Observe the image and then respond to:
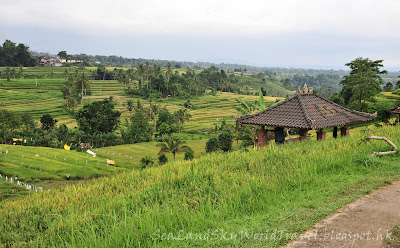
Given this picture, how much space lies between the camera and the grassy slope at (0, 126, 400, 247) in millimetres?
5203

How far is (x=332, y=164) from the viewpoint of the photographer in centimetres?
812

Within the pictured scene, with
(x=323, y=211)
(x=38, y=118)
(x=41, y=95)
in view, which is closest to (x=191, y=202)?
(x=323, y=211)

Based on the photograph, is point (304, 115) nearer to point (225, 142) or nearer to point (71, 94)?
point (225, 142)

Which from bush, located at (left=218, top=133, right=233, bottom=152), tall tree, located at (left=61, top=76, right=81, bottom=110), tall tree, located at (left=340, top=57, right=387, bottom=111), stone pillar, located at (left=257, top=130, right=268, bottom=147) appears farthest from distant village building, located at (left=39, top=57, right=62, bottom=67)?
stone pillar, located at (left=257, top=130, right=268, bottom=147)

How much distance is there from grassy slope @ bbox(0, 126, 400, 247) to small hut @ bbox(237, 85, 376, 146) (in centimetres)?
288

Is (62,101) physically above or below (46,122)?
above

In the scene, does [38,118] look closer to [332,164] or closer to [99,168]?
[99,168]

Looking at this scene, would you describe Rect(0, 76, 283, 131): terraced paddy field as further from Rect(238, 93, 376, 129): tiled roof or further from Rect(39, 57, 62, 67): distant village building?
Rect(238, 93, 376, 129): tiled roof

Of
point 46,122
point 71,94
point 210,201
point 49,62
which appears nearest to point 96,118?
point 46,122

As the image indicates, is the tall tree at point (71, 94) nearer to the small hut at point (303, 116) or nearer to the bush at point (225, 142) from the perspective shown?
the bush at point (225, 142)

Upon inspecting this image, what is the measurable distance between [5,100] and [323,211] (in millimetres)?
74644

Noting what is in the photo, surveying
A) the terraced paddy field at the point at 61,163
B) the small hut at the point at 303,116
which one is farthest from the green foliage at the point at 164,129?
the small hut at the point at 303,116

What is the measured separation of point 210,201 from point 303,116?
7.14 m

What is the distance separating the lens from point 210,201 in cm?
625
